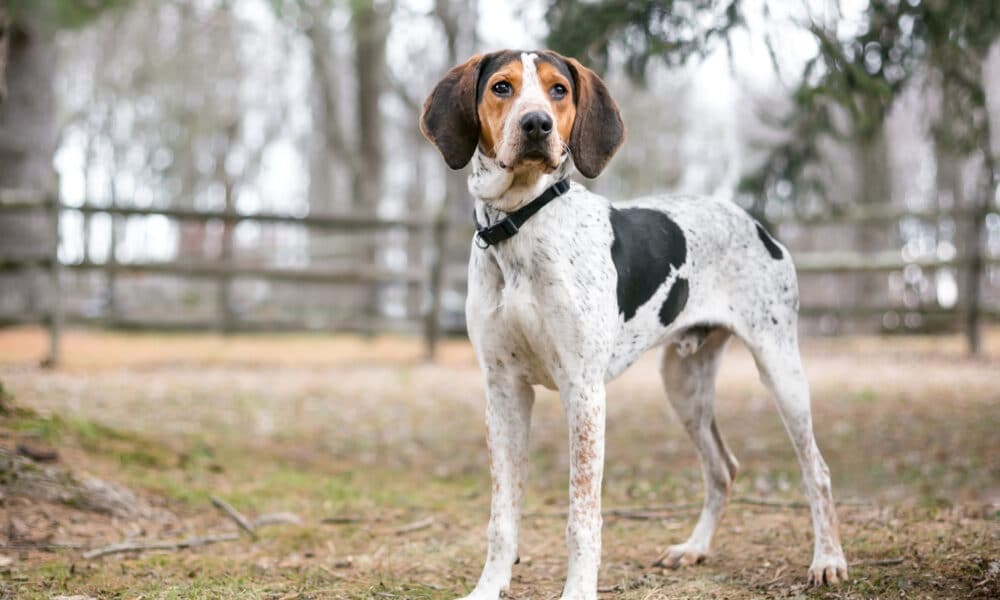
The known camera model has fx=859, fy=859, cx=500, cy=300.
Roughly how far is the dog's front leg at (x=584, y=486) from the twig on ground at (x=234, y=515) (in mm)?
1871

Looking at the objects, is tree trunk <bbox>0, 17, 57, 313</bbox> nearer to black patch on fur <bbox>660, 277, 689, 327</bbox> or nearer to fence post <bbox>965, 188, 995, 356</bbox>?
black patch on fur <bbox>660, 277, 689, 327</bbox>

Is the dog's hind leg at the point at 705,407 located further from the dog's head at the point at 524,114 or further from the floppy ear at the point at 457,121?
the floppy ear at the point at 457,121

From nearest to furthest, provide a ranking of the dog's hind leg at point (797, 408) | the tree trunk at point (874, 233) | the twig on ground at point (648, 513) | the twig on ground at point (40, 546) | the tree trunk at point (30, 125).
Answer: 1. the dog's hind leg at point (797, 408)
2. the twig on ground at point (40, 546)
3. the twig on ground at point (648, 513)
4. the tree trunk at point (30, 125)
5. the tree trunk at point (874, 233)

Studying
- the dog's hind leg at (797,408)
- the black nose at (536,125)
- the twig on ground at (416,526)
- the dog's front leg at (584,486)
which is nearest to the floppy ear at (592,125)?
the black nose at (536,125)

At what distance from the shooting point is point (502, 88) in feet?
9.89

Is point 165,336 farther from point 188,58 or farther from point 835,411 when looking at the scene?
point 188,58

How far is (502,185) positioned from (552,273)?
36cm

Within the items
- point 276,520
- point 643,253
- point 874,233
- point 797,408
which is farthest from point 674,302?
point 874,233

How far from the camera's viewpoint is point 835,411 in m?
7.87

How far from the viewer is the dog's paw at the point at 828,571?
3.40 m

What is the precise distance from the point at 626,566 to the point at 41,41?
1256cm

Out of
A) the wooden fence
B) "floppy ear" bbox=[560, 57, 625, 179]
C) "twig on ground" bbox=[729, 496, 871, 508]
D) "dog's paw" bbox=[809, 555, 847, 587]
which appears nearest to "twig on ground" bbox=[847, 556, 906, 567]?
"dog's paw" bbox=[809, 555, 847, 587]

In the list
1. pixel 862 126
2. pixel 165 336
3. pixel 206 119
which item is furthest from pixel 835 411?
pixel 206 119

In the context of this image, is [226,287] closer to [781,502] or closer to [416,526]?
[416,526]
